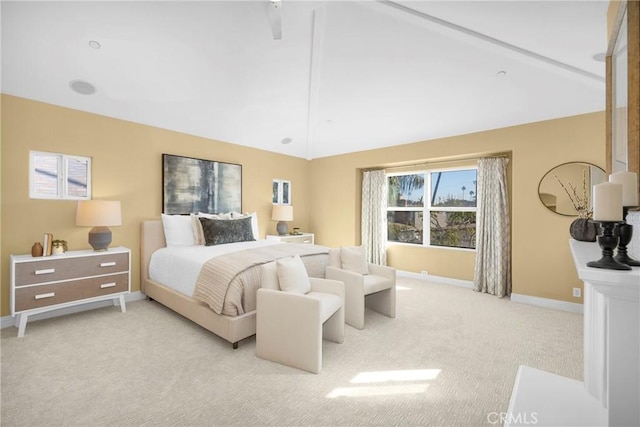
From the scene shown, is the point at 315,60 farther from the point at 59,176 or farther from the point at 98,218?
the point at 59,176

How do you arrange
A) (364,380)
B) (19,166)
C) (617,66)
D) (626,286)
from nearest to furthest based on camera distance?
(626,286), (617,66), (364,380), (19,166)

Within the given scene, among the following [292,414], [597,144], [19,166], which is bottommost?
[292,414]

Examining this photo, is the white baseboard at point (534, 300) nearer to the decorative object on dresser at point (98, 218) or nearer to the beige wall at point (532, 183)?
the beige wall at point (532, 183)

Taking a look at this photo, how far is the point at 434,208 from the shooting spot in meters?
5.10

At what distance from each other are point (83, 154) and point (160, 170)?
88 centimetres

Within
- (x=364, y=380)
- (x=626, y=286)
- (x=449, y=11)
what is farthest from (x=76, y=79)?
(x=626, y=286)

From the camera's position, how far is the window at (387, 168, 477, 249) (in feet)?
15.6

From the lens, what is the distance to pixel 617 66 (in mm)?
1655

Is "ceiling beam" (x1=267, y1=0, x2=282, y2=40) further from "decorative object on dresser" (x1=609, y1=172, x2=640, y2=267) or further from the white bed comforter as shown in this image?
"decorative object on dresser" (x1=609, y1=172, x2=640, y2=267)

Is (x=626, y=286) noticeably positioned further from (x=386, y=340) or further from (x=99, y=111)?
(x=99, y=111)

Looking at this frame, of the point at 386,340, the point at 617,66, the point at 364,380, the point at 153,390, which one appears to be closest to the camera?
the point at 617,66

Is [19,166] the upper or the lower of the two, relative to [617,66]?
lower

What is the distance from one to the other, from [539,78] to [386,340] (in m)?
3.26

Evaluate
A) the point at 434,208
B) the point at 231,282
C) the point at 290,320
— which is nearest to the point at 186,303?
the point at 231,282
